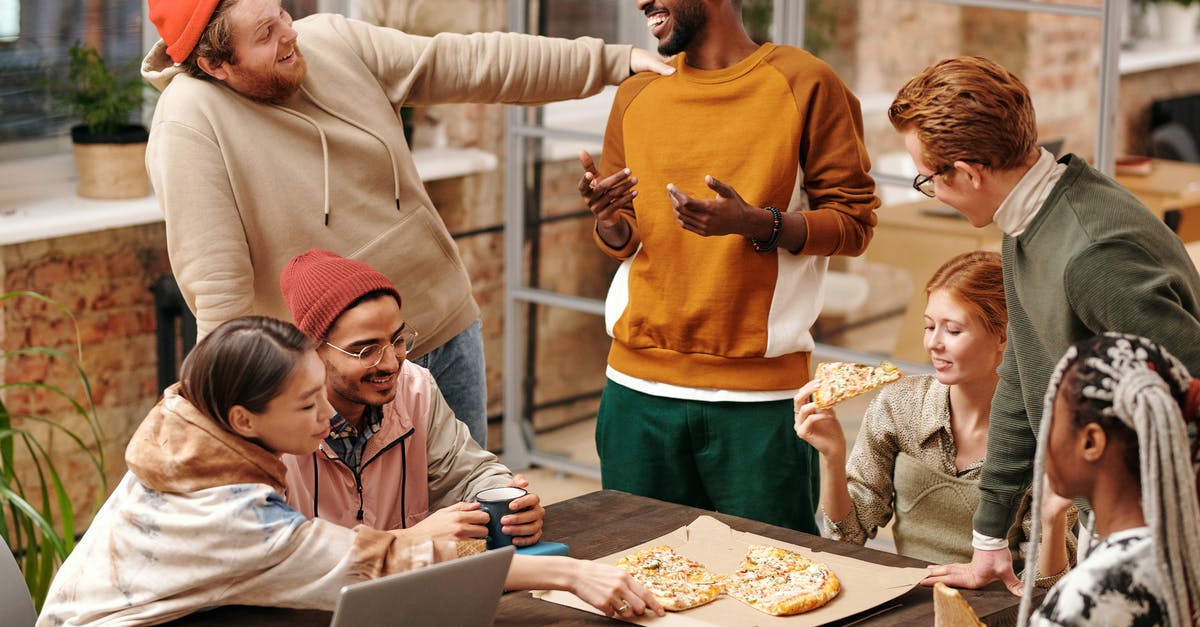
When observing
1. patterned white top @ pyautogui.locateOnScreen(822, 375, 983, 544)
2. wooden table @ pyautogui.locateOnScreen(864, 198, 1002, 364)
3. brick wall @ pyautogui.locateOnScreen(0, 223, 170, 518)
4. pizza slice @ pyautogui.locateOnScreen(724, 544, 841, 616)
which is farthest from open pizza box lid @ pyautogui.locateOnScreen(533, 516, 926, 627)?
brick wall @ pyautogui.locateOnScreen(0, 223, 170, 518)

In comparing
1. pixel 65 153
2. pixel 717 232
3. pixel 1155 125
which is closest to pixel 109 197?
pixel 65 153

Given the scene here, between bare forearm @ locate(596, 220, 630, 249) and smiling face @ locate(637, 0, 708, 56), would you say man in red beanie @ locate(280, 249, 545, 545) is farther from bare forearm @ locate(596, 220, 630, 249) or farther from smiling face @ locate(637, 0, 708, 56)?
smiling face @ locate(637, 0, 708, 56)

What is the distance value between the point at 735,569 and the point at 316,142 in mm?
1121

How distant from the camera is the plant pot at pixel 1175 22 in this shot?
652 centimetres

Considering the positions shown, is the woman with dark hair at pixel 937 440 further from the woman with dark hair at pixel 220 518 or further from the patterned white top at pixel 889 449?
the woman with dark hair at pixel 220 518

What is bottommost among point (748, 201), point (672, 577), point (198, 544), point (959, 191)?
point (672, 577)

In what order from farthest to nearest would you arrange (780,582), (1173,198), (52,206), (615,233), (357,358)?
(1173,198)
(52,206)
(615,233)
(357,358)
(780,582)

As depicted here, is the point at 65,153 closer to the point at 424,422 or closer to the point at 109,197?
the point at 109,197

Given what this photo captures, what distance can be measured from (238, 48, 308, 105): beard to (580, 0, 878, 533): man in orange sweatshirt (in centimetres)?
53

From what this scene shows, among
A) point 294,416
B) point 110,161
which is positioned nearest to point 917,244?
point 110,161

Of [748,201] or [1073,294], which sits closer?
[1073,294]

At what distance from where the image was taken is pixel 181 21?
2520 millimetres

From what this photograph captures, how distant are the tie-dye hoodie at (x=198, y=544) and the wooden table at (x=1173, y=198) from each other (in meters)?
3.38

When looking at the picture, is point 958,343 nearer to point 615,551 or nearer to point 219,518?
point 615,551
